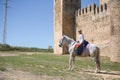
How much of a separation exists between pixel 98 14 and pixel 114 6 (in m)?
5.94

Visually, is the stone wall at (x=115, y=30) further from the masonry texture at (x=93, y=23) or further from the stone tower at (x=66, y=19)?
the stone tower at (x=66, y=19)

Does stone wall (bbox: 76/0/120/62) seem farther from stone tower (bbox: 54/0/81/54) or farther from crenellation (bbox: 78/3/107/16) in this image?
stone tower (bbox: 54/0/81/54)

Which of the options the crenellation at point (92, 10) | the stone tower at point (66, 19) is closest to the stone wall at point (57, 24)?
the stone tower at point (66, 19)

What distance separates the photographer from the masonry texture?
61.3 ft

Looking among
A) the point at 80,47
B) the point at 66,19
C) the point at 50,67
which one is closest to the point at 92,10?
the point at 66,19

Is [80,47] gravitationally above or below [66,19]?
below

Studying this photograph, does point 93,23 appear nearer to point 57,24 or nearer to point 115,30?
point 57,24

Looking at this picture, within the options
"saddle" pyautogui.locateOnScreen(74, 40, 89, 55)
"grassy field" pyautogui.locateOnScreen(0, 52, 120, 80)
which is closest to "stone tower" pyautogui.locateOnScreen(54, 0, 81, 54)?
"grassy field" pyautogui.locateOnScreen(0, 52, 120, 80)

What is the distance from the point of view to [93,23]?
83.9ft

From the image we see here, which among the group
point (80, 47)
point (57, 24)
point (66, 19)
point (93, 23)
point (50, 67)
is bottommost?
point (50, 67)

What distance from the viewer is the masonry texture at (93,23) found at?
1867cm

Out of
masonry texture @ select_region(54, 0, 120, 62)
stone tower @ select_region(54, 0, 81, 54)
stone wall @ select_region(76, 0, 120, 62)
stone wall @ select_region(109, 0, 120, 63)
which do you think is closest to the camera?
stone wall @ select_region(109, 0, 120, 63)

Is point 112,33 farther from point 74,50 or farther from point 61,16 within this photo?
point 61,16

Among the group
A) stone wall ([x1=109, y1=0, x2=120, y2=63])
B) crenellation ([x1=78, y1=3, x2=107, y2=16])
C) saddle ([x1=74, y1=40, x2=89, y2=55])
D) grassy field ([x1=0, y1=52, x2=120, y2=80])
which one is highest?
crenellation ([x1=78, y1=3, x2=107, y2=16])
